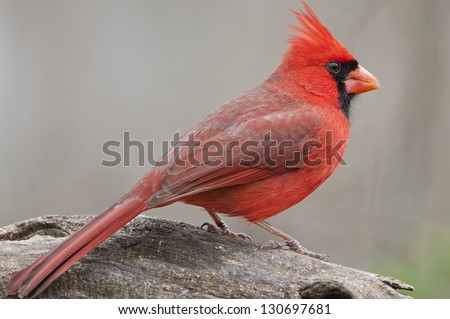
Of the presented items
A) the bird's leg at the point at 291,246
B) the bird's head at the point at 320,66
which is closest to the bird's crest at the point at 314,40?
the bird's head at the point at 320,66

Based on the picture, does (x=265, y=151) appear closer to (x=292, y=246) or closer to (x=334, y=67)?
(x=292, y=246)

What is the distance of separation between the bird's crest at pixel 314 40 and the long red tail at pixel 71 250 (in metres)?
1.43

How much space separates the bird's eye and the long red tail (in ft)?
4.74

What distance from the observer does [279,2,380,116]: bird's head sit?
4.54 metres

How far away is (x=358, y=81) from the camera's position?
467 centimetres

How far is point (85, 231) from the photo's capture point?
349cm

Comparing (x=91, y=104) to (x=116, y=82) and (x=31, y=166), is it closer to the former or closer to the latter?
(x=116, y=82)

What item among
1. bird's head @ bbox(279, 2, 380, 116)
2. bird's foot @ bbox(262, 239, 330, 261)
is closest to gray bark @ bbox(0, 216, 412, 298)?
bird's foot @ bbox(262, 239, 330, 261)

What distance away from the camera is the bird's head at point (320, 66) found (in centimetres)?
454

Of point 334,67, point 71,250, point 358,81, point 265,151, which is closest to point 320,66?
point 334,67

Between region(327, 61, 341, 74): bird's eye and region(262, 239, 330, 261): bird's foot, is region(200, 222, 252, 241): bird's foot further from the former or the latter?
region(327, 61, 341, 74): bird's eye

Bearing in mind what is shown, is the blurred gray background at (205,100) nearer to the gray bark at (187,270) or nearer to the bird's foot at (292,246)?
the bird's foot at (292,246)

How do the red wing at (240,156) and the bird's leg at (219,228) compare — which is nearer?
the red wing at (240,156)
